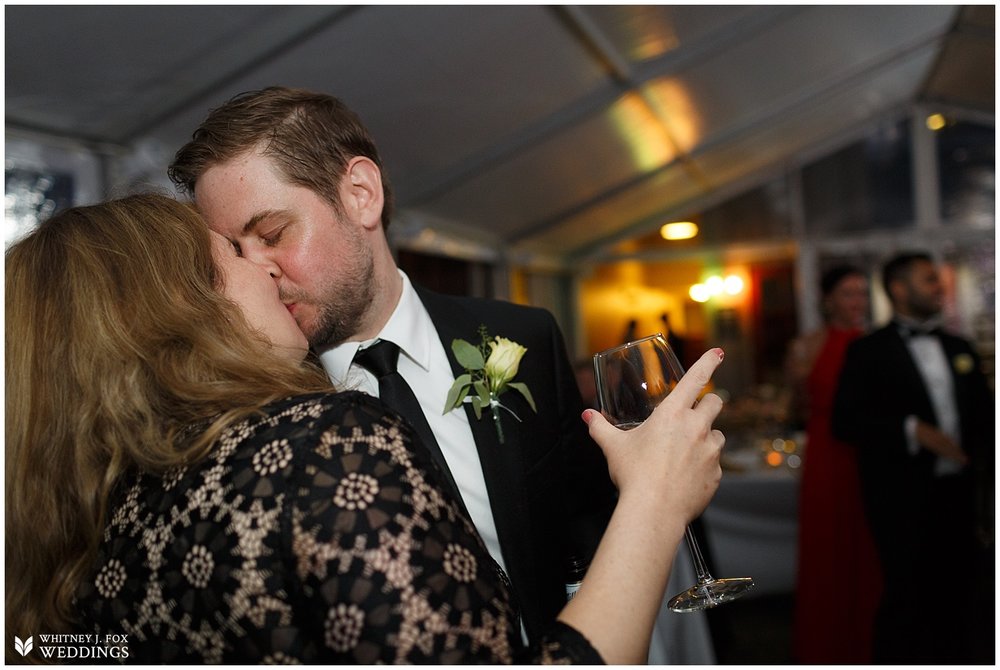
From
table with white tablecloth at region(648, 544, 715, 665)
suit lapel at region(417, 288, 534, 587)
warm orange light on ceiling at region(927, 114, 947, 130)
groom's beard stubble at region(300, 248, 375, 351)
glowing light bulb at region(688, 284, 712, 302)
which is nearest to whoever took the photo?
suit lapel at region(417, 288, 534, 587)

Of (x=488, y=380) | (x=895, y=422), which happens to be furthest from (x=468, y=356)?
(x=895, y=422)

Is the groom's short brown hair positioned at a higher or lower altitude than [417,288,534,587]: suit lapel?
higher

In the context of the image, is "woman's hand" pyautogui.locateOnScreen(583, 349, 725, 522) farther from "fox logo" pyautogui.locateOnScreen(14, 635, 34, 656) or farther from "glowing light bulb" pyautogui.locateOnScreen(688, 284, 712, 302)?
"glowing light bulb" pyautogui.locateOnScreen(688, 284, 712, 302)

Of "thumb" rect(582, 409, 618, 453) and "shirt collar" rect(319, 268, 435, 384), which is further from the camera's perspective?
"shirt collar" rect(319, 268, 435, 384)

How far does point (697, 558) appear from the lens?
4.05ft

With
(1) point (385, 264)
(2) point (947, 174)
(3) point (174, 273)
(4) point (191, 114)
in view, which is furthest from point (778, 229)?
(3) point (174, 273)

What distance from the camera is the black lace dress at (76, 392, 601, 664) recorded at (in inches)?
32.0

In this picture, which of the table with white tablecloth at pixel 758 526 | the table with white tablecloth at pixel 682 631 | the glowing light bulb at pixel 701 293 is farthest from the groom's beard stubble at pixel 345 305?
the glowing light bulb at pixel 701 293

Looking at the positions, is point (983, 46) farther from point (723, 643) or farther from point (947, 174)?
point (723, 643)

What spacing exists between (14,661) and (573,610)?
0.68 meters

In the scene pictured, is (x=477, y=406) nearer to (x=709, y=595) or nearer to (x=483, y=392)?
(x=483, y=392)

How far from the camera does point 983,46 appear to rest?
6805 millimetres

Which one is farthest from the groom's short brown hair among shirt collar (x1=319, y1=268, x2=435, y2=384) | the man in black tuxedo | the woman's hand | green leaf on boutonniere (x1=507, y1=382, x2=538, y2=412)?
the woman's hand

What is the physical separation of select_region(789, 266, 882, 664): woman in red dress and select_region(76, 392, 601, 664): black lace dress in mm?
3659
